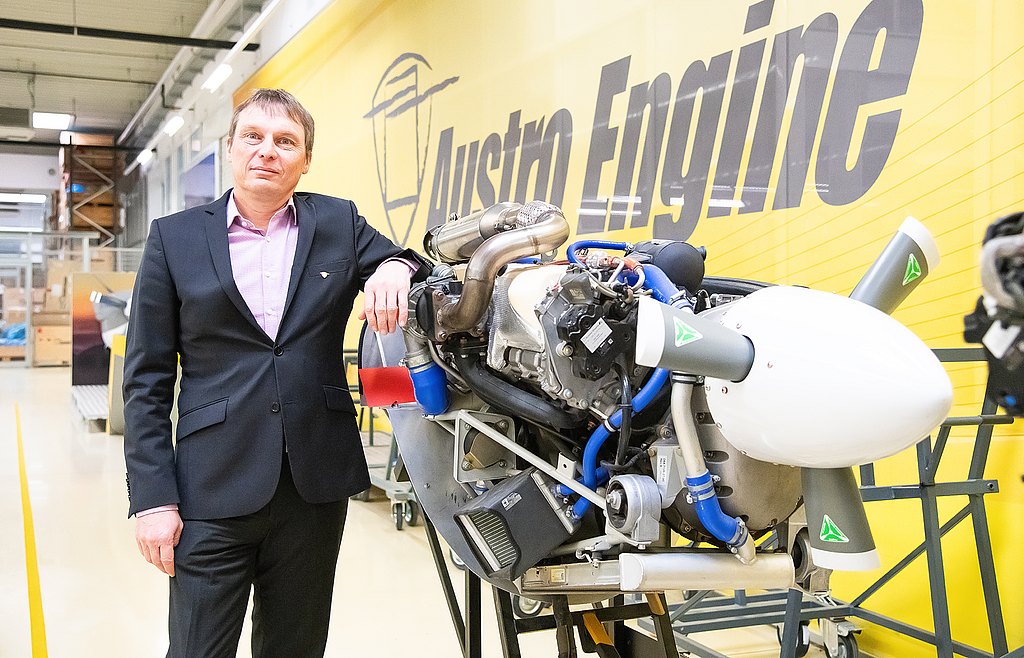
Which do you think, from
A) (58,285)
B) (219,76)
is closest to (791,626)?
(219,76)

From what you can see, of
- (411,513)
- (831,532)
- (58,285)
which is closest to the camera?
(831,532)

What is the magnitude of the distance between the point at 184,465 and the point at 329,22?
8.47 m

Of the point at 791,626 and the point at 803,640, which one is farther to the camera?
the point at 803,640

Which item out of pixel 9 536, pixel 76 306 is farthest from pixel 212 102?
pixel 9 536

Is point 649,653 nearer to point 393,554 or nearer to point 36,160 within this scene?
point 393,554

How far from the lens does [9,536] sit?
5375 mm

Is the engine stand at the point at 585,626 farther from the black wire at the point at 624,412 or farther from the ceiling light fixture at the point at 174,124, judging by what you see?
the ceiling light fixture at the point at 174,124

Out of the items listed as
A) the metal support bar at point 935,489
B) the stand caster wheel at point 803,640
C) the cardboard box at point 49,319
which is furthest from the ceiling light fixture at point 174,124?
the metal support bar at point 935,489

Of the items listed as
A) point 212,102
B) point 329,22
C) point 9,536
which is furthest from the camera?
point 212,102

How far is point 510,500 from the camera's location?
1772 millimetres

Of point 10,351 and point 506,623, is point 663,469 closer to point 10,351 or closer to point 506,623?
point 506,623

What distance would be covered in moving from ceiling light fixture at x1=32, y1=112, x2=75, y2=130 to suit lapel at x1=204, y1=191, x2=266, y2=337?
64.9 feet

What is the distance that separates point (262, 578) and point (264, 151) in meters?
0.90

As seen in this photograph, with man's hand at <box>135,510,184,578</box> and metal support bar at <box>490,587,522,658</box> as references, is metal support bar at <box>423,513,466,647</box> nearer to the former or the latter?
metal support bar at <box>490,587,522,658</box>
